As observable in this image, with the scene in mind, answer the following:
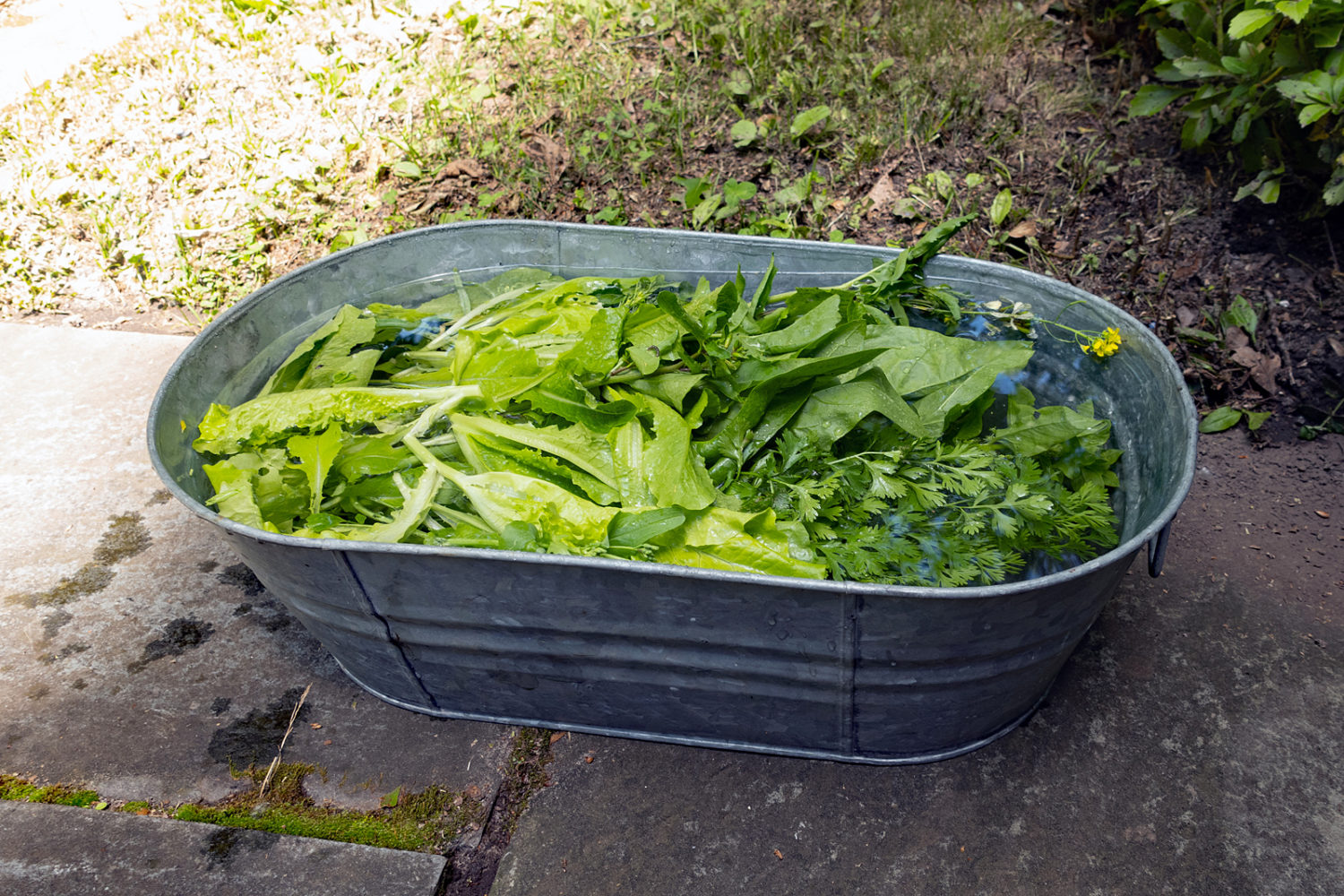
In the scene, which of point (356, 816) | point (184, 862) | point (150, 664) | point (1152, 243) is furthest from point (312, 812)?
point (1152, 243)

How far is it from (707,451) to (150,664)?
1.39m

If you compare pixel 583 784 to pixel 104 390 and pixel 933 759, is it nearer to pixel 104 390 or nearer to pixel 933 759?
pixel 933 759

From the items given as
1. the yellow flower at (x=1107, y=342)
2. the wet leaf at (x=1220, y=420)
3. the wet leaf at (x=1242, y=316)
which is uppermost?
the yellow flower at (x=1107, y=342)

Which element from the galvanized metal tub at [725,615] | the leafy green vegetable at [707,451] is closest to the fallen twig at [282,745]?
the galvanized metal tub at [725,615]

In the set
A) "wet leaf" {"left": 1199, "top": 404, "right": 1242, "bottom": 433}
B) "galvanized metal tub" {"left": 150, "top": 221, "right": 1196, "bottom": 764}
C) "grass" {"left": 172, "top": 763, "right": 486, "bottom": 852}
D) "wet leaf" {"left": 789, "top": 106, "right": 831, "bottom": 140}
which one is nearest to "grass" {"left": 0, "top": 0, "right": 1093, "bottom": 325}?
"wet leaf" {"left": 789, "top": 106, "right": 831, "bottom": 140}

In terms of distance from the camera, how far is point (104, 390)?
2830mm

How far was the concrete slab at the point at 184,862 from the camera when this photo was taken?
1550 millimetres

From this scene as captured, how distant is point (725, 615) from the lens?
4.57 ft

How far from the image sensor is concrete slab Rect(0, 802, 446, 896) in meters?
1.55

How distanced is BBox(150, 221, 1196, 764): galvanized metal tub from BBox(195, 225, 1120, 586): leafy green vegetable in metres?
0.09

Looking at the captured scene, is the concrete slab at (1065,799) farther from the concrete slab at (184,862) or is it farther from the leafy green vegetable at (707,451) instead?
the leafy green vegetable at (707,451)

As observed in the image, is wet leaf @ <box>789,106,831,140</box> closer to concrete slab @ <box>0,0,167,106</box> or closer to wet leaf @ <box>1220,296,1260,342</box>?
wet leaf @ <box>1220,296,1260,342</box>

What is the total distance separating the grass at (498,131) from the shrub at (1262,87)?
408mm

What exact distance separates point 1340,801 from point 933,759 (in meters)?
0.72
